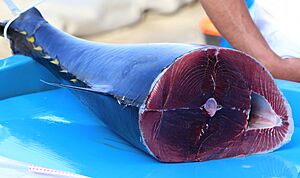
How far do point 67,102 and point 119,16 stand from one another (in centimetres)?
97

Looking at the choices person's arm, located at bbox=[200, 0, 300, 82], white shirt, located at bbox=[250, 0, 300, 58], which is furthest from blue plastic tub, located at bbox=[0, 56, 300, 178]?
white shirt, located at bbox=[250, 0, 300, 58]

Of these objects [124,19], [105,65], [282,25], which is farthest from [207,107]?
[124,19]

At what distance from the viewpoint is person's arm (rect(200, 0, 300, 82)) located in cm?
139

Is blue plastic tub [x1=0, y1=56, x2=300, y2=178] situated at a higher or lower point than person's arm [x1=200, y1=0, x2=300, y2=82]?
lower

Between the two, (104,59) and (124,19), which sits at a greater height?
(104,59)

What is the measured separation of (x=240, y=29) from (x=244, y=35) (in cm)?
2

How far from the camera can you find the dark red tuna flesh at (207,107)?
92 centimetres

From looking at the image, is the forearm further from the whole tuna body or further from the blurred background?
the blurred background

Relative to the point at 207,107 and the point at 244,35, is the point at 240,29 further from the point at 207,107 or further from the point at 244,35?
the point at 207,107

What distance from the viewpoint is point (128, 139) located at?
1.03 m

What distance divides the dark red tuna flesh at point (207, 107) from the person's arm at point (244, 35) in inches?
16.6

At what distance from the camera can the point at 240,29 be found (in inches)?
56.2

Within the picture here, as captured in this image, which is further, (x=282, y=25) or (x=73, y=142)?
(x=282, y=25)

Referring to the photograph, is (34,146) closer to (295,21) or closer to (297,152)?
(297,152)
